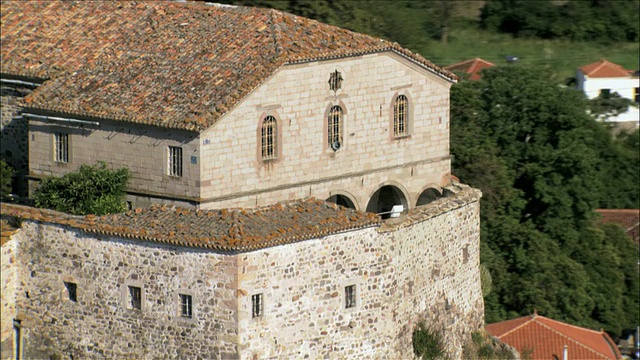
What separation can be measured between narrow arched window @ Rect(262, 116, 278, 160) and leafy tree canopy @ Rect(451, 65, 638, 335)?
607 inches

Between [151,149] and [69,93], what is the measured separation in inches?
134

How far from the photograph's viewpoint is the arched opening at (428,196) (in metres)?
50.8

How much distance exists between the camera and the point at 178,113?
44.1 metres

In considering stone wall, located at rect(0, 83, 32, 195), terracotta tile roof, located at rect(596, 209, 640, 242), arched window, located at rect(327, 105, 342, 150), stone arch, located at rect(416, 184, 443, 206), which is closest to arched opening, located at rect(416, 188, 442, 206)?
stone arch, located at rect(416, 184, 443, 206)

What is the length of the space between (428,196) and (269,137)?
284 inches

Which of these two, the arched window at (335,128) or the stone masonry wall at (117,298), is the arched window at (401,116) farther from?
the stone masonry wall at (117,298)

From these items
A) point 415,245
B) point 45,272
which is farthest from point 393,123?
point 45,272

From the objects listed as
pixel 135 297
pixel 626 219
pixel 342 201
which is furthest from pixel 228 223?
pixel 626 219

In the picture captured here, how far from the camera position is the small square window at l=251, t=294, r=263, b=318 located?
141ft

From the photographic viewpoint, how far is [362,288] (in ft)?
148

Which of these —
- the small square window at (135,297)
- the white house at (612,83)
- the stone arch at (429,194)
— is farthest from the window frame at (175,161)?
the white house at (612,83)

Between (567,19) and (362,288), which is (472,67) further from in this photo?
(362,288)

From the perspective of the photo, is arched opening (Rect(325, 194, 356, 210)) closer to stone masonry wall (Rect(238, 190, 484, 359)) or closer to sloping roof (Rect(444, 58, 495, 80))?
stone masonry wall (Rect(238, 190, 484, 359))

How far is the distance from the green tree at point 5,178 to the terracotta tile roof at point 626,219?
3300cm
